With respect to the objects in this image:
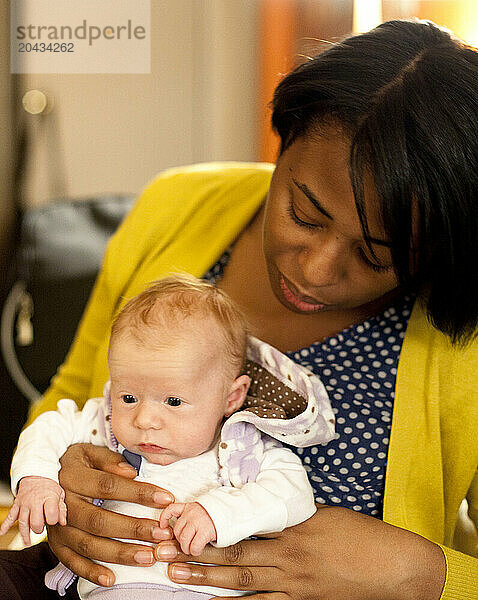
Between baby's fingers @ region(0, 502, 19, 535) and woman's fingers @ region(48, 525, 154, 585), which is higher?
baby's fingers @ region(0, 502, 19, 535)

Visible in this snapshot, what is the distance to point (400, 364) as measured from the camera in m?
1.07

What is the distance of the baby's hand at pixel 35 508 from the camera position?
84 cm

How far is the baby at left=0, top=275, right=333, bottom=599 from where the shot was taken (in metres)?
0.84

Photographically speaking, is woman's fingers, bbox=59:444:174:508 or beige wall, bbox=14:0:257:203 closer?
woman's fingers, bbox=59:444:174:508

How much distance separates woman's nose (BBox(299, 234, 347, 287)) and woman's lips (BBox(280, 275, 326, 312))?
1.7 inches

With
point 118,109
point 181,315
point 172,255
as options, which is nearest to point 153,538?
point 181,315

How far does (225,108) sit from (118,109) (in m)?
0.53

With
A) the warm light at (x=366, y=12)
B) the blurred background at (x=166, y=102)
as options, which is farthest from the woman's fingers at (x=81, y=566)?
the warm light at (x=366, y=12)

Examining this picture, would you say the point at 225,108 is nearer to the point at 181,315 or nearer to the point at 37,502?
the point at 181,315

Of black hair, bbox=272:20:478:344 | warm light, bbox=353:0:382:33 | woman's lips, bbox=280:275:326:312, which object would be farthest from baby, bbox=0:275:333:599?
warm light, bbox=353:0:382:33

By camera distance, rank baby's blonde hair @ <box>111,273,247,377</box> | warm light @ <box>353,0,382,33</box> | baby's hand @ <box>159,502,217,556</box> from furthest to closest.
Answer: warm light @ <box>353,0,382,33</box> < baby's blonde hair @ <box>111,273,247,377</box> < baby's hand @ <box>159,502,217,556</box>

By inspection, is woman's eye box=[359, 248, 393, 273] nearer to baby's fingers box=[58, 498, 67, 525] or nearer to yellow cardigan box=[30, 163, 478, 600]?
yellow cardigan box=[30, 163, 478, 600]

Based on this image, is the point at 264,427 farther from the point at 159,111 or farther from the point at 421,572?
the point at 159,111

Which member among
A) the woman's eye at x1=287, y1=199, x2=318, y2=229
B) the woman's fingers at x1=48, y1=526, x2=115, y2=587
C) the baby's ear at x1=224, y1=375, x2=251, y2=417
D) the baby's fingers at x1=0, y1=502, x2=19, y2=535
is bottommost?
the woman's fingers at x1=48, y1=526, x2=115, y2=587
